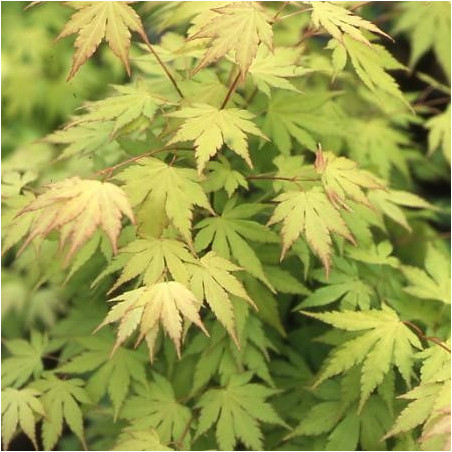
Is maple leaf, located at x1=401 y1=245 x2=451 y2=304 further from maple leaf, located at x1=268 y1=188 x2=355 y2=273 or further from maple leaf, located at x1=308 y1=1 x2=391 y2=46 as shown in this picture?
maple leaf, located at x1=308 y1=1 x2=391 y2=46

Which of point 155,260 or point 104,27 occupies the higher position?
point 104,27

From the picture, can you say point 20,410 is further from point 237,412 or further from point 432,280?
point 432,280

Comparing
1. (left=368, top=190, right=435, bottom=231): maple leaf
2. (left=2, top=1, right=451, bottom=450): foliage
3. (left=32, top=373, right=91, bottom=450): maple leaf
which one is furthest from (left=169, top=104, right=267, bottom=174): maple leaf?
(left=32, top=373, right=91, bottom=450): maple leaf

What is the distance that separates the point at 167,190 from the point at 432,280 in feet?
2.75

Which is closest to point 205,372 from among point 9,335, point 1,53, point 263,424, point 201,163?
point 263,424

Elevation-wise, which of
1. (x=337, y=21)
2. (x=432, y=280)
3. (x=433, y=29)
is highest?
(x=337, y=21)

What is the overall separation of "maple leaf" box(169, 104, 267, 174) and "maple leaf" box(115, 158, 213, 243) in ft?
0.24

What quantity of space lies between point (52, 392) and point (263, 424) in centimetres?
56

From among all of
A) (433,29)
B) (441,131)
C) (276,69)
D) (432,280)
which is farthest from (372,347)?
(433,29)

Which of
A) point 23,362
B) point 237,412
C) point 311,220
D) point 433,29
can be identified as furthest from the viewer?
point 433,29

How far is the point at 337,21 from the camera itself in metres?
1.55

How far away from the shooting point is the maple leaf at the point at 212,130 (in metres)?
1.52

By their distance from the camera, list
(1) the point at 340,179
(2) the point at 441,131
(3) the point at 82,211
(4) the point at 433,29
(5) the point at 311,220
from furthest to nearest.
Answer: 1. (4) the point at 433,29
2. (2) the point at 441,131
3. (1) the point at 340,179
4. (5) the point at 311,220
5. (3) the point at 82,211

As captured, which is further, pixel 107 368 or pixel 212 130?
pixel 107 368
